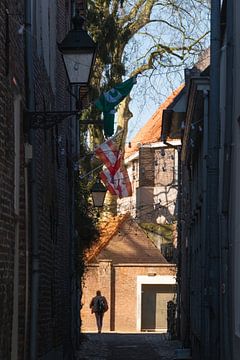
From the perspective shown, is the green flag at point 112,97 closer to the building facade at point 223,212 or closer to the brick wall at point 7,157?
the building facade at point 223,212

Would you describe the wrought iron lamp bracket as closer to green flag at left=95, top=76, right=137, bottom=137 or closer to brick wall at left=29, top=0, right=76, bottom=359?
brick wall at left=29, top=0, right=76, bottom=359

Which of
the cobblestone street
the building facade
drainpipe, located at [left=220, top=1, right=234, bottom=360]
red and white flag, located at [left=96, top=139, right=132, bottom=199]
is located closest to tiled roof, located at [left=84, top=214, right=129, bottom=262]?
the cobblestone street

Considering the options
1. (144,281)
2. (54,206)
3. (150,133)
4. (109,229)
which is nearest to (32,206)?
(54,206)

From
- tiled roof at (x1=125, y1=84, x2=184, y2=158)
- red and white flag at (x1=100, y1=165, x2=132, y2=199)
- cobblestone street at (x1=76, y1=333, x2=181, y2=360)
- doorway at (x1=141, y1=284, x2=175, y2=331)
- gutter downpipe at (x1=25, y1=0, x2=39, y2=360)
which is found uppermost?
tiled roof at (x1=125, y1=84, x2=184, y2=158)

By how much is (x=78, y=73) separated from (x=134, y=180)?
132ft

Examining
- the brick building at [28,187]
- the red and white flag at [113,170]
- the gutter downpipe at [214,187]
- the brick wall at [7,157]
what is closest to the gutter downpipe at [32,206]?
the brick building at [28,187]

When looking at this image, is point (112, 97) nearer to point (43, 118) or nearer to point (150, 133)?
point (43, 118)

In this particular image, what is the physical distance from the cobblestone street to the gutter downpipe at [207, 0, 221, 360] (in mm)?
10830

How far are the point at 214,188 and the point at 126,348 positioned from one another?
52.2 feet

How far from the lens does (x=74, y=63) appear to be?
11133mm

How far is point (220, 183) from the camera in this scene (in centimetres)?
1320

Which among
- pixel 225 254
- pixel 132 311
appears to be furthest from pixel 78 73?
pixel 132 311

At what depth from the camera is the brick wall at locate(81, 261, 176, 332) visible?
40656mm

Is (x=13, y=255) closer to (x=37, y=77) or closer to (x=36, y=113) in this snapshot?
(x=36, y=113)
